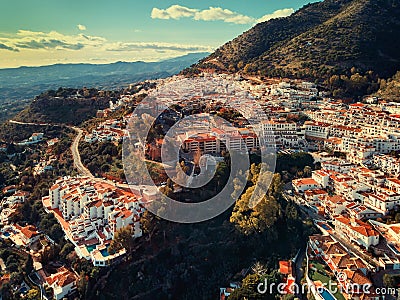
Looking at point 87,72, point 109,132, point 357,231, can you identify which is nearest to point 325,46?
point 109,132

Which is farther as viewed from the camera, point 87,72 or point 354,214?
point 87,72

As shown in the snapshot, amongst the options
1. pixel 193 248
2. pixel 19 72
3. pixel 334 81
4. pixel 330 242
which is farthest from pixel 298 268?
pixel 19 72

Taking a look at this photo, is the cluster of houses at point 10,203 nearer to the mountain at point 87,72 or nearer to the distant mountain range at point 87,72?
the mountain at point 87,72

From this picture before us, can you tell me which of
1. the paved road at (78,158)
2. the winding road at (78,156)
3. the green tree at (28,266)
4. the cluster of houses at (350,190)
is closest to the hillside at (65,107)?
the winding road at (78,156)

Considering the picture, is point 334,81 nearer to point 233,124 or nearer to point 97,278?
point 233,124
